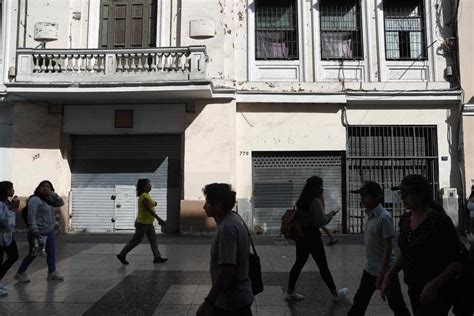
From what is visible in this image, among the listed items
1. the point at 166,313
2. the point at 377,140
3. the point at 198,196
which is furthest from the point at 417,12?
the point at 166,313

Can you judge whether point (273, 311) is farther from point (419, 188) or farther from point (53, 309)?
point (419, 188)

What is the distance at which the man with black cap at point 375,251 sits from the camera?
4.13m

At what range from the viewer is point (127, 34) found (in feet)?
47.8

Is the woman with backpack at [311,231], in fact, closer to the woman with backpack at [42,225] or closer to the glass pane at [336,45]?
the woman with backpack at [42,225]

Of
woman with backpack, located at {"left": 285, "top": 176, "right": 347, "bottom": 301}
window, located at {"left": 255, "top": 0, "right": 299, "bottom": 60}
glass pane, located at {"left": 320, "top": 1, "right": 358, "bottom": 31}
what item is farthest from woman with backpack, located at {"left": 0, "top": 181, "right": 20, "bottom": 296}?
glass pane, located at {"left": 320, "top": 1, "right": 358, "bottom": 31}

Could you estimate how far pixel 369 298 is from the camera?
4.35 m

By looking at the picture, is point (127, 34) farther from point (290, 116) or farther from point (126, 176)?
point (290, 116)

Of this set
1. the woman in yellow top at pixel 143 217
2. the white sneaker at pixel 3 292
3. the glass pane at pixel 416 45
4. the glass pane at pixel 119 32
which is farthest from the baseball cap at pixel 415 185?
the glass pane at pixel 119 32

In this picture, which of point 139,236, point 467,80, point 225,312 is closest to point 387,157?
point 467,80

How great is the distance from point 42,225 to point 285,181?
798 centimetres

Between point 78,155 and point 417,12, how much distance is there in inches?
443

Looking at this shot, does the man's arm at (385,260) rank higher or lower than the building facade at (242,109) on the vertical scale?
lower

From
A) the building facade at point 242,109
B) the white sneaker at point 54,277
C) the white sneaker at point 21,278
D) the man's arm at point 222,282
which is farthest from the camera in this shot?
the building facade at point 242,109

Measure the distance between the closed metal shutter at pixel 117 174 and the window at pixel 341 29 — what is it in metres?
5.42
